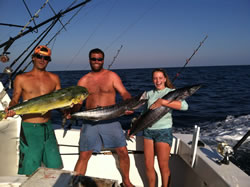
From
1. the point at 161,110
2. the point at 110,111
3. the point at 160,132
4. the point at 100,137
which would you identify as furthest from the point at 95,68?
the point at 160,132

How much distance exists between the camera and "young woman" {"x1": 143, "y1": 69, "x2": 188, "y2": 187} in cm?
279

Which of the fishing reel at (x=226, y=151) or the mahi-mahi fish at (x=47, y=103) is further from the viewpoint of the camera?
the mahi-mahi fish at (x=47, y=103)

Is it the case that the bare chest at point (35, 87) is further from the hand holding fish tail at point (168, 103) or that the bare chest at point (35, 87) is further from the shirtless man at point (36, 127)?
the hand holding fish tail at point (168, 103)

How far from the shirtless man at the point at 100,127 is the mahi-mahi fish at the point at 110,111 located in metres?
0.18

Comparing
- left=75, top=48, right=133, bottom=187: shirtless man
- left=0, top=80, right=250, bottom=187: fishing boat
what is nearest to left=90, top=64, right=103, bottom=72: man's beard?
left=75, top=48, right=133, bottom=187: shirtless man

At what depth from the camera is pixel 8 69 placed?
3854mm

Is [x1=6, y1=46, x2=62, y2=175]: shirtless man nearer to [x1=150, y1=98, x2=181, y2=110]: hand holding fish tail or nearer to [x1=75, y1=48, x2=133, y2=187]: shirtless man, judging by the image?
[x1=75, y1=48, x2=133, y2=187]: shirtless man

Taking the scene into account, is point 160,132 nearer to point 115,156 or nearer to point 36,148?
point 115,156

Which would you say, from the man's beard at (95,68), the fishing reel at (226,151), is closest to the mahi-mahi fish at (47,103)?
the man's beard at (95,68)

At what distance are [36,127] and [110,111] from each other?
1.13 meters

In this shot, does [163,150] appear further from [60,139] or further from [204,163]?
[60,139]

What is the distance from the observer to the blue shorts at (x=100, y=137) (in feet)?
10.1

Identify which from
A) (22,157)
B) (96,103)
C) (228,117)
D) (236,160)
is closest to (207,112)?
(228,117)

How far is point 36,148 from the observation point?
9.86ft
